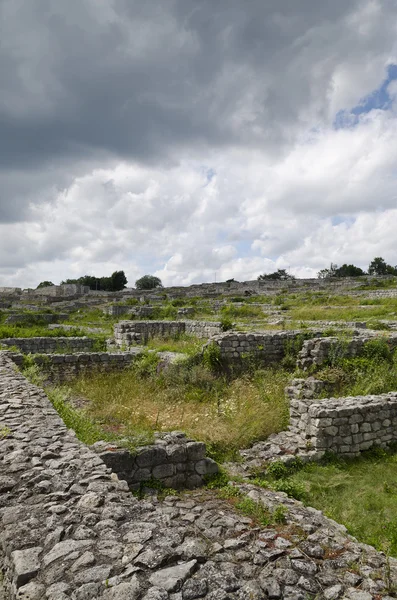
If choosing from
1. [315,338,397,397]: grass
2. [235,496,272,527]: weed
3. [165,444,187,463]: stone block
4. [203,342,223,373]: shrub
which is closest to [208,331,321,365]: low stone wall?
[203,342,223,373]: shrub

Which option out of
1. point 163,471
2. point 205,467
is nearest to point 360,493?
point 205,467

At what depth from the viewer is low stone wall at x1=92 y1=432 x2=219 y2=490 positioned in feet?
18.7

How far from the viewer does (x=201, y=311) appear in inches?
1236

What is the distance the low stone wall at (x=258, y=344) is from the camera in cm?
1338

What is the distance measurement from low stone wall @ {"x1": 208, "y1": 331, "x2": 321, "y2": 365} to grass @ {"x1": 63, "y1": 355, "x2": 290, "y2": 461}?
743 millimetres

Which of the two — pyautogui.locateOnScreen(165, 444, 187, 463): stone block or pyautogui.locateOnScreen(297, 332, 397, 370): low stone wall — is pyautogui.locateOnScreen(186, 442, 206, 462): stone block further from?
pyautogui.locateOnScreen(297, 332, 397, 370): low stone wall

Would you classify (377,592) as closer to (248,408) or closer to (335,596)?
(335,596)

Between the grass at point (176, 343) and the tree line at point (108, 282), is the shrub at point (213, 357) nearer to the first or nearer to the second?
the grass at point (176, 343)

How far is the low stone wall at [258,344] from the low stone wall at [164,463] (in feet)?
23.2

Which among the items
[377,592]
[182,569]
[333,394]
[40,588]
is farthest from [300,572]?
[333,394]

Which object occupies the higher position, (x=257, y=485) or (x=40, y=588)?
(x=40, y=588)

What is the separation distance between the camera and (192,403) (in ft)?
34.9

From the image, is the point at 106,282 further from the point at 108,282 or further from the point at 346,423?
the point at 346,423

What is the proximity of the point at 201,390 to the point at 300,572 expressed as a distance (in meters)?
8.57
